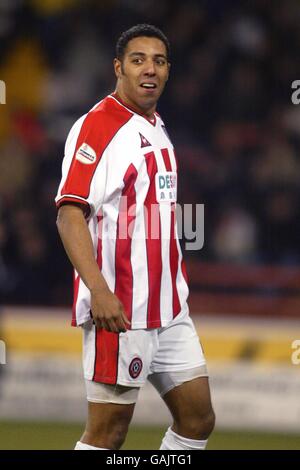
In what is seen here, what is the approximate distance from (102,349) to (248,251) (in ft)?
16.5

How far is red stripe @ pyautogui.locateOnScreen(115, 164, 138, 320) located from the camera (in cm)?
427

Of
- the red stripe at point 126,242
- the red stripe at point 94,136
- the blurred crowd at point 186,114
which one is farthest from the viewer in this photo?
the blurred crowd at point 186,114

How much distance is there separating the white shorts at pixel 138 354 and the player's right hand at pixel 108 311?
0.81ft

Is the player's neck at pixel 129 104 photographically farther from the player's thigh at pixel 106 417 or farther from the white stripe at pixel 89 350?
the player's thigh at pixel 106 417

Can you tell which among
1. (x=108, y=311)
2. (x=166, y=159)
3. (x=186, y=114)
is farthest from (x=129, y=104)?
(x=186, y=114)

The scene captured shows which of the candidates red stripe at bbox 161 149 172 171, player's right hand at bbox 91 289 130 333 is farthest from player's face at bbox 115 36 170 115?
player's right hand at bbox 91 289 130 333

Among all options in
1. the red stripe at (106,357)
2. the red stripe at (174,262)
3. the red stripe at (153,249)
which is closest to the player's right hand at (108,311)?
the red stripe at (106,357)

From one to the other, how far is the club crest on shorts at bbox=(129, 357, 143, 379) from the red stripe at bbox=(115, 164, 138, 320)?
0.18 metres

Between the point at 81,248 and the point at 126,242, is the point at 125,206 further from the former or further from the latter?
the point at 81,248

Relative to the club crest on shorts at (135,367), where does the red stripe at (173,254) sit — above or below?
above

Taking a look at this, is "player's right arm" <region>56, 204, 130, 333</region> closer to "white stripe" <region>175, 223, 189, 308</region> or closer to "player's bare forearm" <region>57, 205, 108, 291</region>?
"player's bare forearm" <region>57, 205, 108, 291</region>

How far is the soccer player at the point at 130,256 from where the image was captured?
4.19 metres

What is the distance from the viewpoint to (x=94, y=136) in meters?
4.25

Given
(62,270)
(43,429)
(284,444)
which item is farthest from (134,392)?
(62,270)
